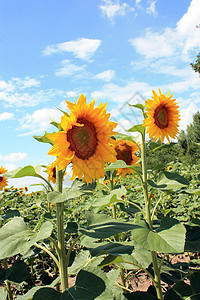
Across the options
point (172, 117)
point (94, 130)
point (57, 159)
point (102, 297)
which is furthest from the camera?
point (172, 117)

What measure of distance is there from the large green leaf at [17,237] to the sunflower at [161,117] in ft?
3.56

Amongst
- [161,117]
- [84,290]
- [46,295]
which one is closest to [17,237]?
[46,295]

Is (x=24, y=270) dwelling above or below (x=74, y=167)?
below

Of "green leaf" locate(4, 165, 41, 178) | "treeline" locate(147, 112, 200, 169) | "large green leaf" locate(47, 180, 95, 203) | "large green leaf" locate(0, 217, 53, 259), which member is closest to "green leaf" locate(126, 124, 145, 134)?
"large green leaf" locate(47, 180, 95, 203)

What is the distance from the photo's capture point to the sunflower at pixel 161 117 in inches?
78.3

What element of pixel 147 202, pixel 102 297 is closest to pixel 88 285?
pixel 102 297

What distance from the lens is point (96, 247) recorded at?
1.38m

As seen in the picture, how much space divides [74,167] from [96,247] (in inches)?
17.5

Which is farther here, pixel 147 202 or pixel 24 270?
pixel 24 270

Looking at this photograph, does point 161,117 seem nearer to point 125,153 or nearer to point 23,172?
point 125,153

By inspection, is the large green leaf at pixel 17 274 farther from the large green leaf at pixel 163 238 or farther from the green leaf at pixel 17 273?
the large green leaf at pixel 163 238

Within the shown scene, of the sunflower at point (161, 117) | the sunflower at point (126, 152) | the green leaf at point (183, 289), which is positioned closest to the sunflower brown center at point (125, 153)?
the sunflower at point (126, 152)

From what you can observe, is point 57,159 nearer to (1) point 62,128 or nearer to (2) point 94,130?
(1) point 62,128

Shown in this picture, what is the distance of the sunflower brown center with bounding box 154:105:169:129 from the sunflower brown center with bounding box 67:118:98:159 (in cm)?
77
